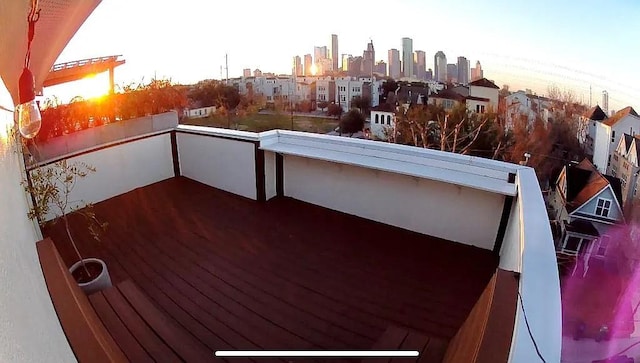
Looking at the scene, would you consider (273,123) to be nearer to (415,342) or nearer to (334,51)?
(334,51)

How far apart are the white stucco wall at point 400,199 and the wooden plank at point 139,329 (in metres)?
2.34

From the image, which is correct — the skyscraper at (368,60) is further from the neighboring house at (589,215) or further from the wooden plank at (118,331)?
the wooden plank at (118,331)

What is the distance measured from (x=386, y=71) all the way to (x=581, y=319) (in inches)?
918

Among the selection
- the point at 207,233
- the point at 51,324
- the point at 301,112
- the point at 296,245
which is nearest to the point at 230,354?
the point at 51,324

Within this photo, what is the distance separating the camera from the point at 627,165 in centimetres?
1432

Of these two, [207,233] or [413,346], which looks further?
[207,233]

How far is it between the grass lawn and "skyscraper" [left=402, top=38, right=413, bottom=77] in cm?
631

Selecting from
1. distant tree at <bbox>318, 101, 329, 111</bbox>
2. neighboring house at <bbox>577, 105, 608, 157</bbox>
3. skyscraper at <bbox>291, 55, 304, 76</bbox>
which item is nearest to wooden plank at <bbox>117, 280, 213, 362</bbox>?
neighboring house at <bbox>577, 105, 608, 157</bbox>

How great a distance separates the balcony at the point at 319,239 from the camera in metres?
2.19

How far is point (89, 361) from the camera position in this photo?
1184mm

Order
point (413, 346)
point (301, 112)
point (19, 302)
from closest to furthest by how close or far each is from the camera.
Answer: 1. point (19, 302)
2. point (413, 346)
3. point (301, 112)

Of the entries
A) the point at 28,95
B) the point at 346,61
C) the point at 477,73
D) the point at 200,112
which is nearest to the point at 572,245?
the point at 477,73

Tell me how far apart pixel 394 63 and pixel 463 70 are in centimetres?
630

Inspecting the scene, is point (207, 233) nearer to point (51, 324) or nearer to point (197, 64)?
point (51, 324)
